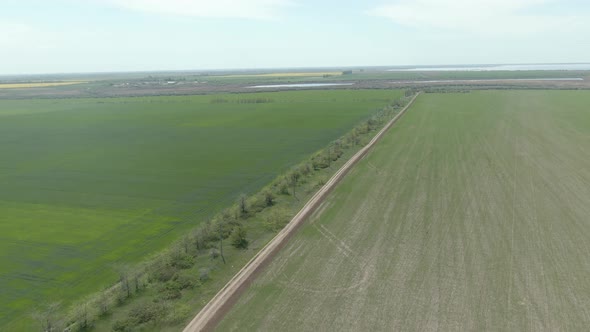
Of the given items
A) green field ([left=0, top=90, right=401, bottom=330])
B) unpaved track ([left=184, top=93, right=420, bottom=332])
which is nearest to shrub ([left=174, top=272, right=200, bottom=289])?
unpaved track ([left=184, top=93, right=420, bottom=332])

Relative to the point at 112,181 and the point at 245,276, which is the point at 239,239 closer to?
the point at 245,276

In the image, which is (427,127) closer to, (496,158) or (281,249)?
(496,158)

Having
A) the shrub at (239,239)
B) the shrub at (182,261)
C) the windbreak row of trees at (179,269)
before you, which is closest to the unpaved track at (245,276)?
the windbreak row of trees at (179,269)

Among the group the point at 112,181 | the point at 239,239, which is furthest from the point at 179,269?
the point at 112,181

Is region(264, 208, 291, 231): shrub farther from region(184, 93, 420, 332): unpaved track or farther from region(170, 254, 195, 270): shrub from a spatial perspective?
region(170, 254, 195, 270): shrub

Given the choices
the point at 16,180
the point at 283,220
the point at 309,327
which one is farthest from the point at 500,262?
the point at 16,180

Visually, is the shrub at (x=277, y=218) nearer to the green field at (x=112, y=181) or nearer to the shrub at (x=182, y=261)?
the green field at (x=112, y=181)

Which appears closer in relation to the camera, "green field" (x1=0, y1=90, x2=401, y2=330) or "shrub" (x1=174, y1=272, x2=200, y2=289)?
"shrub" (x1=174, y1=272, x2=200, y2=289)
